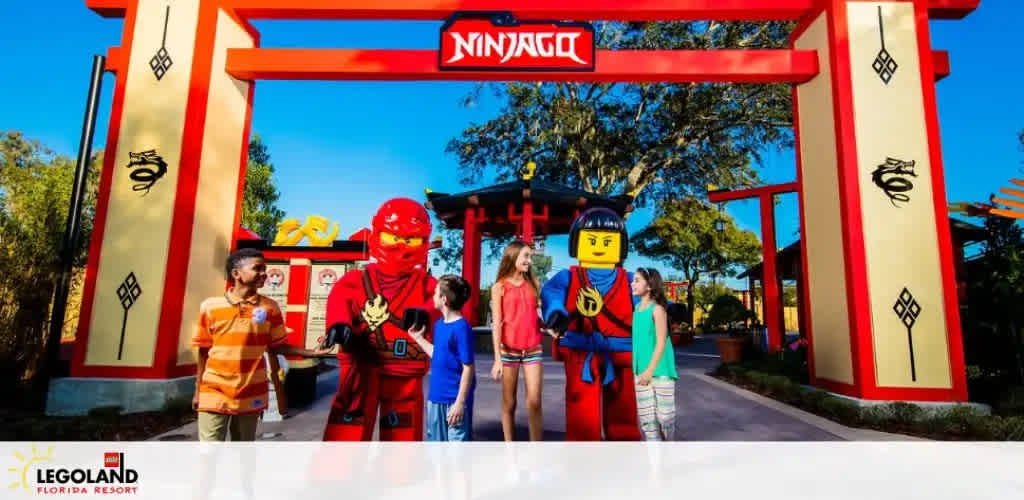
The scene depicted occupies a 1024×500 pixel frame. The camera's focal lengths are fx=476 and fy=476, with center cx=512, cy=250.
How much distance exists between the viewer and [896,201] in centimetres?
470

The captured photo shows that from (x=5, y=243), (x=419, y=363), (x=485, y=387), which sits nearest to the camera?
(x=419, y=363)

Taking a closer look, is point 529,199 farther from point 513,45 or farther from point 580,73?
point 513,45

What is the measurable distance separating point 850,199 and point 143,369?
714 cm

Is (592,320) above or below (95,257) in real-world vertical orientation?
below

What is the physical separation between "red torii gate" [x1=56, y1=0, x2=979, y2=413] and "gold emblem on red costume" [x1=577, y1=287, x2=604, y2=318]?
2.99 metres

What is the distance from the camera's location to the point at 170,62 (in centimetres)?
511

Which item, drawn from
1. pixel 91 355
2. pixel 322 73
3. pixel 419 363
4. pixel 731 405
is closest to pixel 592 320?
pixel 419 363

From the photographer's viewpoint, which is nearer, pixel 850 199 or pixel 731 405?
pixel 850 199

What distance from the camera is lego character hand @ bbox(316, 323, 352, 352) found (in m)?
2.49

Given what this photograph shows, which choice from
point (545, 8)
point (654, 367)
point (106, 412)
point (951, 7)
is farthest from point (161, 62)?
point (951, 7)

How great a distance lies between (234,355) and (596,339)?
211 centimetres

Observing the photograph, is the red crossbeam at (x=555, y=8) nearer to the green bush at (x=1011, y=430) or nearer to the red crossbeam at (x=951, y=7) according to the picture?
the red crossbeam at (x=951, y=7)

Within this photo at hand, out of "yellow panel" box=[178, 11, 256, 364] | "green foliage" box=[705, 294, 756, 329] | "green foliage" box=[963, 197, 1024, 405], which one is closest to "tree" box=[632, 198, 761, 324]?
"green foliage" box=[705, 294, 756, 329]

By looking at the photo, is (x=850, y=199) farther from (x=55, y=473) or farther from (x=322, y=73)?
(x=55, y=473)
